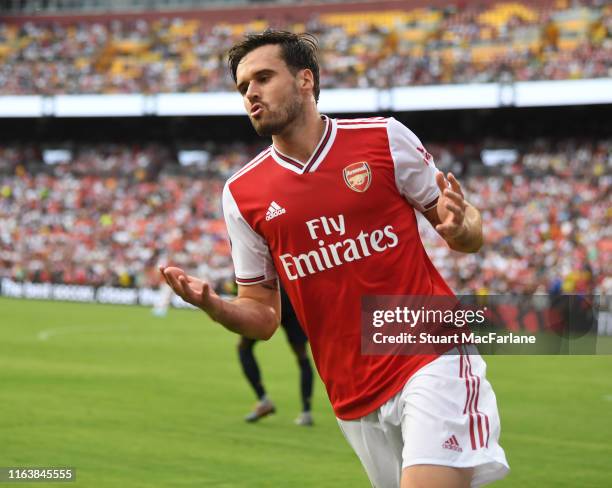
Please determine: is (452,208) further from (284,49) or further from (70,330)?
(70,330)

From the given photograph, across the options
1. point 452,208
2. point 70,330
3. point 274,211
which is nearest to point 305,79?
point 274,211

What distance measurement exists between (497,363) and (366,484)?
1053 centimetres

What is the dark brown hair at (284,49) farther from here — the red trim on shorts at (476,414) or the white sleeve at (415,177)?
the red trim on shorts at (476,414)

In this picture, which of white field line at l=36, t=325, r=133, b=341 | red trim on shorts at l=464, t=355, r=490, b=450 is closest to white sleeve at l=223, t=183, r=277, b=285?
red trim on shorts at l=464, t=355, r=490, b=450

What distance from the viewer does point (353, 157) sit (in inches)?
179

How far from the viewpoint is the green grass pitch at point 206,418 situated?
9000 millimetres

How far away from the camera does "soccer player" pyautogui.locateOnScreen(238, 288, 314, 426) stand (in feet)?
36.9

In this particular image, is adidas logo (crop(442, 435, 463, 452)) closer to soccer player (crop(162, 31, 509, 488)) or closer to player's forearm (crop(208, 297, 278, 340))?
soccer player (crop(162, 31, 509, 488))

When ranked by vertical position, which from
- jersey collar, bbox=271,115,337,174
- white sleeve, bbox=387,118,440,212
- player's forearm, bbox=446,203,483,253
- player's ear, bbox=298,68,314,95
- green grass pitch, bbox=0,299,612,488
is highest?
player's ear, bbox=298,68,314,95

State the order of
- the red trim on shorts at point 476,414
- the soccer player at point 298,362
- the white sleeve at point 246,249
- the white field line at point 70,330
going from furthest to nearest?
the white field line at point 70,330 < the soccer player at point 298,362 < the white sleeve at point 246,249 < the red trim on shorts at point 476,414

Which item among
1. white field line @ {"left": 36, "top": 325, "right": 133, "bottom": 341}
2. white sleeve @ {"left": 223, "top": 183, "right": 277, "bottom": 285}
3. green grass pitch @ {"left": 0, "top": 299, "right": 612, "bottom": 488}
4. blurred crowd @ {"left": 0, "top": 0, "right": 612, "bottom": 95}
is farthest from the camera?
blurred crowd @ {"left": 0, "top": 0, "right": 612, "bottom": 95}

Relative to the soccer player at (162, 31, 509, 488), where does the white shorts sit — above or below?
below

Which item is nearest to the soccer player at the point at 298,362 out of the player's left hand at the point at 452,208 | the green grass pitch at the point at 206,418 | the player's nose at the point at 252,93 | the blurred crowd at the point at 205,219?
the green grass pitch at the point at 206,418

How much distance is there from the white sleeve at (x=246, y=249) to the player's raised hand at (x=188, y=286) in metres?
0.48
